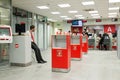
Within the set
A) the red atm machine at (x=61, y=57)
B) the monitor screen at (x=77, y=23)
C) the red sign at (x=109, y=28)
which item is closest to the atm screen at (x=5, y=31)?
the red atm machine at (x=61, y=57)

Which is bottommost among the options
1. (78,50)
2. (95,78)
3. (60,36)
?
(95,78)

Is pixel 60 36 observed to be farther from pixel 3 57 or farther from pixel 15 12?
pixel 15 12

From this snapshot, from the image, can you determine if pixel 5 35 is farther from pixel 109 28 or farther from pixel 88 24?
pixel 109 28

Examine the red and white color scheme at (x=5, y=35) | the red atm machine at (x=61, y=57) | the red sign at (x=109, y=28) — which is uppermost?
the red sign at (x=109, y=28)

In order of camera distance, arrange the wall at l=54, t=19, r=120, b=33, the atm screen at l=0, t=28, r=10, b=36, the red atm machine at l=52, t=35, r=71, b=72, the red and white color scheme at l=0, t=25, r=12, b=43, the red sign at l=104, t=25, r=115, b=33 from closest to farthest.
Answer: the red atm machine at l=52, t=35, r=71, b=72
the red and white color scheme at l=0, t=25, r=12, b=43
the atm screen at l=0, t=28, r=10, b=36
the wall at l=54, t=19, r=120, b=33
the red sign at l=104, t=25, r=115, b=33

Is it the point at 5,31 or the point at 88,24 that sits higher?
the point at 88,24

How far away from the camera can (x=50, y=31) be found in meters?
19.0

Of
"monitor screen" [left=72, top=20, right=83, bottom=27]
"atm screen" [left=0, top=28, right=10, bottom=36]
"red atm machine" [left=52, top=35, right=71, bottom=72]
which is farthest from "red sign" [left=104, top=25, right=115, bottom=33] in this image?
"atm screen" [left=0, top=28, right=10, bottom=36]

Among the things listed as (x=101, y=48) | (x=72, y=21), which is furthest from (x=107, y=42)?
(x=72, y=21)

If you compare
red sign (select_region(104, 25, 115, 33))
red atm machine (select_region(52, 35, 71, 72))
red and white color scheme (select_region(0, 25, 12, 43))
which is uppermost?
red sign (select_region(104, 25, 115, 33))

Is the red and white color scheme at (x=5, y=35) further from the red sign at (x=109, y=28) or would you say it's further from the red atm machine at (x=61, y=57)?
the red sign at (x=109, y=28)

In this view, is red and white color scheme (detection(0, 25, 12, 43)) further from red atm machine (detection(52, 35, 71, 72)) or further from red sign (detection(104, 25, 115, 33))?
red sign (detection(104, 25, 115, 33))

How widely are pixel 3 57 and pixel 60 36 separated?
2766mm

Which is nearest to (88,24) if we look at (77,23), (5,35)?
(77,23)
